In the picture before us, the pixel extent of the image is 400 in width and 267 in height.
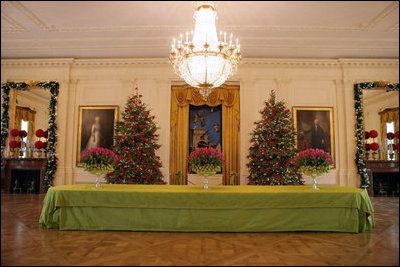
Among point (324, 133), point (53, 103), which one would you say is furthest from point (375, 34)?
point (53, 103)

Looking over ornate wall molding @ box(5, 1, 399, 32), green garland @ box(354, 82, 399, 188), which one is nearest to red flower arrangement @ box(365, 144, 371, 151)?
green garland @ box(354, 82, 399, 188)

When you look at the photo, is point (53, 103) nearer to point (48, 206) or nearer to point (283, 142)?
point (48, 206)

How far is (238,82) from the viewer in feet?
31.0

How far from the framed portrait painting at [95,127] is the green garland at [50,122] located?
0.75m

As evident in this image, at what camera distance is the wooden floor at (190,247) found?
3.02 m

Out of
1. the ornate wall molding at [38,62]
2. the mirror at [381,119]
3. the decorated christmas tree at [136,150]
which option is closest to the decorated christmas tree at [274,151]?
the decorated christmas tree at [136,150]

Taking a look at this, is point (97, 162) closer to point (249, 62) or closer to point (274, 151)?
point (274, 151)

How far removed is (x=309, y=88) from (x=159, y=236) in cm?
745

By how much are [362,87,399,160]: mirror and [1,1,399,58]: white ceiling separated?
1345 mm

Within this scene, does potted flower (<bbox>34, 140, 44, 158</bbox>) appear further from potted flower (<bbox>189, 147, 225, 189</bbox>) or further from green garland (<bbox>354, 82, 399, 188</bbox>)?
green garland (<bbox>354, 82, 399, 188</bbox>)

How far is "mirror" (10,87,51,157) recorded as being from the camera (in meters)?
9.53

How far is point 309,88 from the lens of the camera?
939 centimetres

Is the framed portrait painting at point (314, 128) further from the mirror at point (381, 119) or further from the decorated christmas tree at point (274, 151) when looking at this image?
the mirror at point (381, 119)

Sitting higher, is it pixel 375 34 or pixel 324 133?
pixel 375 34
